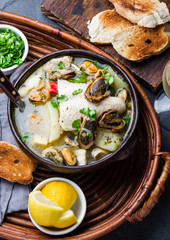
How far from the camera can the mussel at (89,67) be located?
2357 mm

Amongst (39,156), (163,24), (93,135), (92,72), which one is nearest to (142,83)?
(163,24)

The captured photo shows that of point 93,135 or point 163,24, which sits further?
point 163,24

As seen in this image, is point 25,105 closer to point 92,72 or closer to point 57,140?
point 57,140

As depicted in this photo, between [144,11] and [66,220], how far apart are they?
1707mm

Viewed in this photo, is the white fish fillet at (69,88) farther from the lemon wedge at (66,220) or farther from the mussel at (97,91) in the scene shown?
the lemon wedge at (66,220)

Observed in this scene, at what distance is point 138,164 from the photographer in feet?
8.53

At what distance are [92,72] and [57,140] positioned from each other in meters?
0.52

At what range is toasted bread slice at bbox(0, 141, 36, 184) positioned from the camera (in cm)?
243

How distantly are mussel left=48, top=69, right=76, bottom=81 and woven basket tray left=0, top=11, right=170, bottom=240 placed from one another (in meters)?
0.45

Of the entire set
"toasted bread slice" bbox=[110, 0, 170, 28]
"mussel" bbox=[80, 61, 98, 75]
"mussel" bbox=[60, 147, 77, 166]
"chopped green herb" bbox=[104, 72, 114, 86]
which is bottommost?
"mussel" bbox=[60, 147, 77, 166]

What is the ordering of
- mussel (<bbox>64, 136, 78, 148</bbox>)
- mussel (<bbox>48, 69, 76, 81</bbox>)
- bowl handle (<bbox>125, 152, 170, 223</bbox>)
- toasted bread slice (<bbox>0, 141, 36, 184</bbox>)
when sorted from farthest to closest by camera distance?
toasted bread slice (<bbox>0, 141, 36, 184</bbox>) < mussel (<bbox>48, 69, 76, 81</bbox>) < mussel (<bbox>64, 136, 78, 148</bbox>) < bowl handle (<bbox>125, 152, 170, 223</bbox>)

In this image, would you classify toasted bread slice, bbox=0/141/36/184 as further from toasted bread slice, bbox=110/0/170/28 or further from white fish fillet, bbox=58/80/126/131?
toasted bread slice, bbox=110/0/170/28

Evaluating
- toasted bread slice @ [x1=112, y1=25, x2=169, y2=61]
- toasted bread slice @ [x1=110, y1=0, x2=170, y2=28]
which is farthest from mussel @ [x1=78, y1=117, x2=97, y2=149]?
toasted bread slice @ [x1=110, y1=0, x2=170, y2=28]

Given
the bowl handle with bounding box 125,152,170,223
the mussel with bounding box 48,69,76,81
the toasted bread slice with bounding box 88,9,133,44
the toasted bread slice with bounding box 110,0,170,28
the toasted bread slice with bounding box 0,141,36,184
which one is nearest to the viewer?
the bowl handle with bounding box 125,152,170,223
